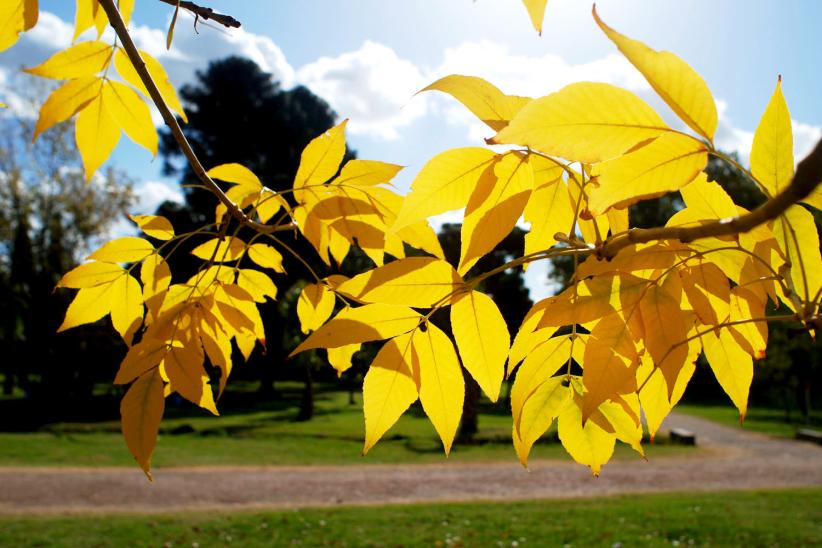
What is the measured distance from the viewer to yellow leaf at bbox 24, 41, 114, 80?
0.70m

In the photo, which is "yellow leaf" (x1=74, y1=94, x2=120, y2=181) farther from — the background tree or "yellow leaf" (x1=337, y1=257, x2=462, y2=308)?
the background tree

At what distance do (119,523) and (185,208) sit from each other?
518 inches

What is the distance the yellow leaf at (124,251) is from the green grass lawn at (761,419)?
49.9 feet

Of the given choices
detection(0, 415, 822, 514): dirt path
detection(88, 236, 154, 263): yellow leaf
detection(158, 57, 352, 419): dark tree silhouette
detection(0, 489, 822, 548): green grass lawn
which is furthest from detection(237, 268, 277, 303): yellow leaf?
detection(158, 57, 352, 419): dark tree silhouette

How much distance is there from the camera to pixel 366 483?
9.53m

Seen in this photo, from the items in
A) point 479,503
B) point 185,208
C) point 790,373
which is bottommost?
point 479,503

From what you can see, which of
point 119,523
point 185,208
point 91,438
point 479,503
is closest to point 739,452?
point 479,503

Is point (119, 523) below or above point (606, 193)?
below

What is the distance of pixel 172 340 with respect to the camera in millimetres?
594

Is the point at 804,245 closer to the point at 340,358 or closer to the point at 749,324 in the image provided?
the point at 749,324

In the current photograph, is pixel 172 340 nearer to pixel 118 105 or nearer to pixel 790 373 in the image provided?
pixel 118 105

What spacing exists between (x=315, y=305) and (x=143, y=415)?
0.30 meters

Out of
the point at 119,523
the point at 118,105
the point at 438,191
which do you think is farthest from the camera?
the point at 119,523

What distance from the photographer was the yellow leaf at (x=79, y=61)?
705 millimetres
